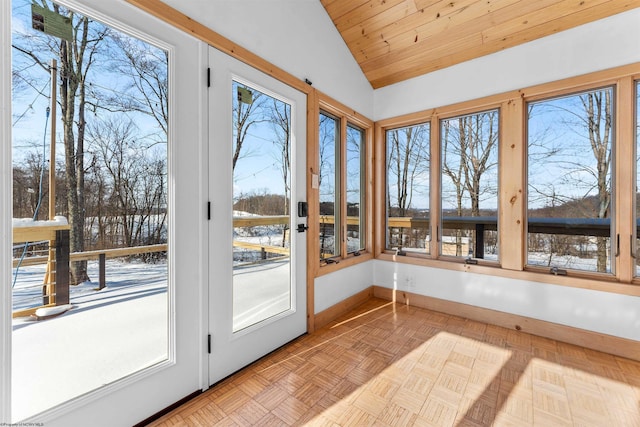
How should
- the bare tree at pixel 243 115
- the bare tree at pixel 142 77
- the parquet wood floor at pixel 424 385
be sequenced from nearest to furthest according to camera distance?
the bare tree at pixel 142 77 → the parquet wood floor at pixel 424 385 → the bare tree at pixel 243 115

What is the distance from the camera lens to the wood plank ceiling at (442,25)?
87.0 inches

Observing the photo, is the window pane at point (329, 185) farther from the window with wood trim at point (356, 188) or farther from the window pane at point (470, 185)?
the window pane at point (470, 185)

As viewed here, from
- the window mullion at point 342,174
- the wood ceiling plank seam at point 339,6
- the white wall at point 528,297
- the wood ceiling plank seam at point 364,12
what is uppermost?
the wood ceiling plank seam at point 339,6

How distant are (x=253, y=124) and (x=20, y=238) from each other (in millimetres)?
1378

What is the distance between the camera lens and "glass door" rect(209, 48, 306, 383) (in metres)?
1.74

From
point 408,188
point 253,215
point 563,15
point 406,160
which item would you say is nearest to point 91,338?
point 253,215

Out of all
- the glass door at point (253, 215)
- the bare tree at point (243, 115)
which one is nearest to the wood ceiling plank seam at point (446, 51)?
the glass door at point (253, 215)

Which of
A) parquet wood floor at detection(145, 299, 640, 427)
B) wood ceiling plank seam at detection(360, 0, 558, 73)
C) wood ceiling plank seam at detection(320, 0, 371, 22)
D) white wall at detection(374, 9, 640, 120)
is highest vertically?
wood ceiling plank seam at detection(320, 0, 371, 22)

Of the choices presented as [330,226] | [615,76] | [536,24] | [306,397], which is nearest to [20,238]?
[306,397]

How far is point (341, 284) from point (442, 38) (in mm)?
2632

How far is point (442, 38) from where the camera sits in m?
2.62

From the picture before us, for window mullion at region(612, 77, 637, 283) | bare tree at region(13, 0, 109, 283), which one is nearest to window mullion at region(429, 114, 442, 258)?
window mullion at region(612, 77, 637, 283)

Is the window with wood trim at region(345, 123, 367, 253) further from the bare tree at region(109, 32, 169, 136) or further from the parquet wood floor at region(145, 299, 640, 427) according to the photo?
the bare tree at region(109, 32, 169, 136)

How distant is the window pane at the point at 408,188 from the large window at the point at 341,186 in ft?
1.10
